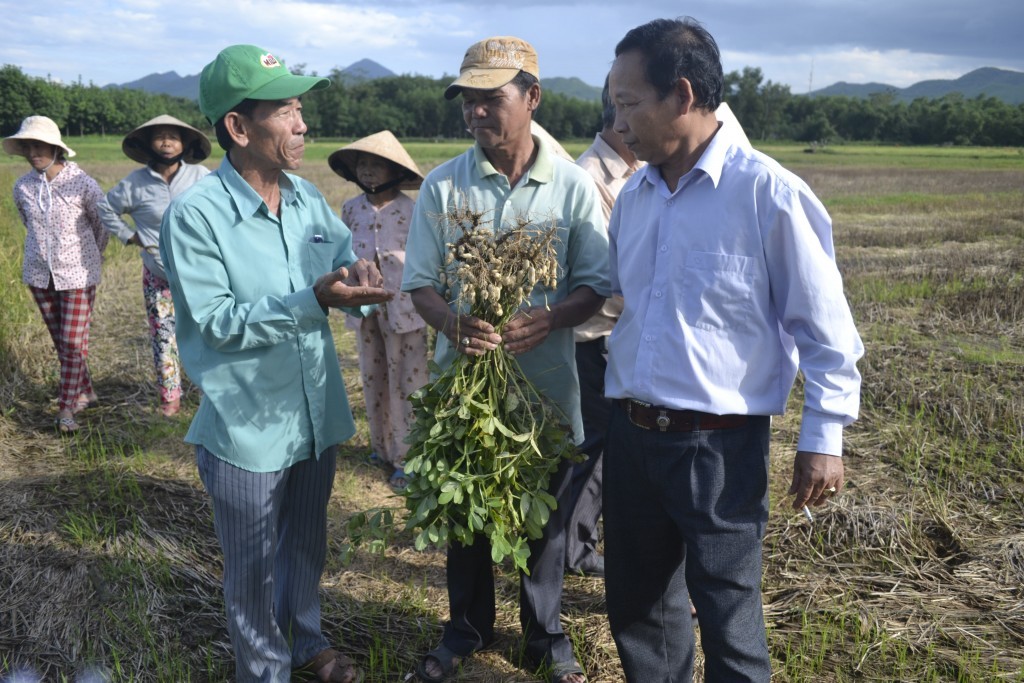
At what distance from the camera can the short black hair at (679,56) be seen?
201cm

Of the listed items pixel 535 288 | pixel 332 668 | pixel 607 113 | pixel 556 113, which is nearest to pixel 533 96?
pixel 535 288

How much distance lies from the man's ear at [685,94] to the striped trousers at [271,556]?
1607mm

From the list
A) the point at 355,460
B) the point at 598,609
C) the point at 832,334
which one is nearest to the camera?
the point at 832,334

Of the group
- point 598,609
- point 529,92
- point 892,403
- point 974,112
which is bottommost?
point 598,609

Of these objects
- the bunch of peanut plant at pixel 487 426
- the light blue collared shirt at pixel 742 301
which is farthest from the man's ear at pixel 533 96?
the light blue collared shirt at pixel 742 301

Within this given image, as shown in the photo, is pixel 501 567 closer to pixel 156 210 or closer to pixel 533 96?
pixel 533 96

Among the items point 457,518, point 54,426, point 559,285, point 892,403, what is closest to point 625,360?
point 559,285

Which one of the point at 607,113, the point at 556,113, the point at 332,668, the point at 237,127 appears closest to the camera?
the point at 237,127

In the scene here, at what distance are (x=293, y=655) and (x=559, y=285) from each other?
1639mm

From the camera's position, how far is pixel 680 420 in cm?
211

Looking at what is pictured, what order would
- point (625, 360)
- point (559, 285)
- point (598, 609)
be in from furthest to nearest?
point (598, 609), point (559, 285), point (625, 360)

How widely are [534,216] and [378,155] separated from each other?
225 centimetres

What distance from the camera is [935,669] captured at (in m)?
2.72

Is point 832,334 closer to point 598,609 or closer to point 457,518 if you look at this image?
point 457,518
